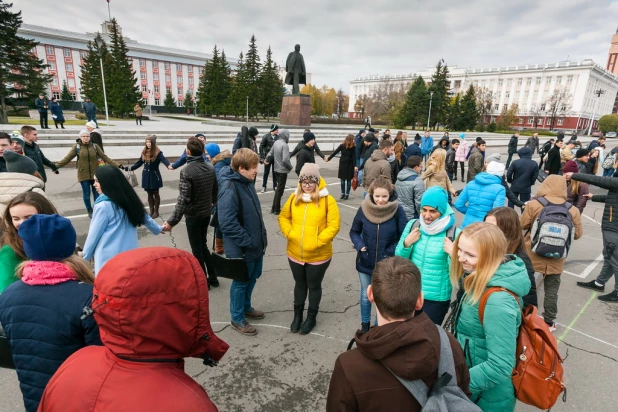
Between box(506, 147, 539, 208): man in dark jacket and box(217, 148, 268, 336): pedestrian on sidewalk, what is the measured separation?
6309mm

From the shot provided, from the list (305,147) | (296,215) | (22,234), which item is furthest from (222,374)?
(305,147)

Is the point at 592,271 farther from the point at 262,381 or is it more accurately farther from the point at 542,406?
the point at 262,381

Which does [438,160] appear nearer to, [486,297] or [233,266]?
[233,266]

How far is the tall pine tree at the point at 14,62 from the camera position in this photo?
82.2 ft

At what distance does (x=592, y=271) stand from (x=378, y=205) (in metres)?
5.03

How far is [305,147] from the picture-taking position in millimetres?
8516

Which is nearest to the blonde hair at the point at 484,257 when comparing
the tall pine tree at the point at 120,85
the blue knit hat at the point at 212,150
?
the blue knit hat at the point at 212,150

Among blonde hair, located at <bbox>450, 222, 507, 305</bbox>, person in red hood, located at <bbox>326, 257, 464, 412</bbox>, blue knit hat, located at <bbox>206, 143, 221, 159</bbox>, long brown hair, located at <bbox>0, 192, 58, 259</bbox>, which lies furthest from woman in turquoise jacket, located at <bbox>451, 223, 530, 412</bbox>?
blue knit hat, located at <bbox>206, 143, 221, 159</bbox>

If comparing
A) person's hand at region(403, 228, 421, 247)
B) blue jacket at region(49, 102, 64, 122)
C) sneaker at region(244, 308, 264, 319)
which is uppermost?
blue jacket at region(49, 102, 64, 122)

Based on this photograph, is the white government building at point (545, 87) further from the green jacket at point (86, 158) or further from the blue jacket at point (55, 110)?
the green jacket at point (86, 158)

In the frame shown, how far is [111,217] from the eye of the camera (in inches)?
118

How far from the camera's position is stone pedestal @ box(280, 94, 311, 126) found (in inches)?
976

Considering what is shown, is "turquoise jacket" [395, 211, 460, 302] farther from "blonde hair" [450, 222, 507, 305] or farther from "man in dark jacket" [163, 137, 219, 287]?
"man in dark jacket" [163, 137, 219, 287]

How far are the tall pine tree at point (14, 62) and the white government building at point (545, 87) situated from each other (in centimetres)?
6613
